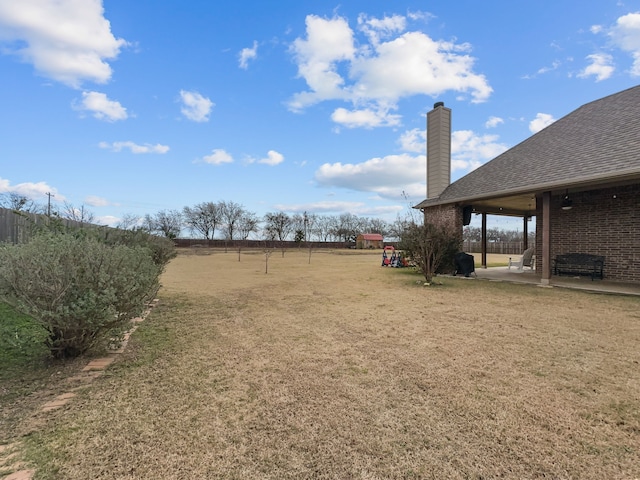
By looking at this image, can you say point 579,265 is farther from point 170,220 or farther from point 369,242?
point 170,220

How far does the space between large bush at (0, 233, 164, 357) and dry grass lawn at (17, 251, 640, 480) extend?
0.49 metres

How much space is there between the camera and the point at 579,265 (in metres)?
9.56

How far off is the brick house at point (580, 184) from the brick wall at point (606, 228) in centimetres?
2

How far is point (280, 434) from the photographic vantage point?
1950 mm

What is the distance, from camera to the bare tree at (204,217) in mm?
55688

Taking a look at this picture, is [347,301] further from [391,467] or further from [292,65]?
[292,65]

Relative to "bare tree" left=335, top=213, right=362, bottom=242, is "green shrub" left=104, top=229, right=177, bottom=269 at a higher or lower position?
lower

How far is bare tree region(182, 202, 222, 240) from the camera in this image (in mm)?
55688

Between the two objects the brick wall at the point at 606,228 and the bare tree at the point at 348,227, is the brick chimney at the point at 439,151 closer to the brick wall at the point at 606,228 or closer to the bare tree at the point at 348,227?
the brick wall at the point at 606,228

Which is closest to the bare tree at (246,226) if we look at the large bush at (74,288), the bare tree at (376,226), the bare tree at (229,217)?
the bare tree at (229,217)

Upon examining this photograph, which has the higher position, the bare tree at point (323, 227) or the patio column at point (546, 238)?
the bare tree at point (323, 227)

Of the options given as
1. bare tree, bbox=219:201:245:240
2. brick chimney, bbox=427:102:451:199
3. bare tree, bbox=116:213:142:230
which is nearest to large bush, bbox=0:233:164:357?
bare tree, bbox=116:213:142:230

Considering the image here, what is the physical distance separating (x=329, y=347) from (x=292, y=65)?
38.4 feet

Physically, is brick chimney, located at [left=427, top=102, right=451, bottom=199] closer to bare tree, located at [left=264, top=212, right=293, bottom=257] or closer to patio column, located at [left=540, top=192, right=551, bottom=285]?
patio column, located at [left=540, top=192, right=551, bottom=285]
